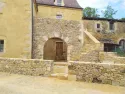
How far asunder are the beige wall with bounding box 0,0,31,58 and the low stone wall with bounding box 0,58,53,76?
3.63 meters

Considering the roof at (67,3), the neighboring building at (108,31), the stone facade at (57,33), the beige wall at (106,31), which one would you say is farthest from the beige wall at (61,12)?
the stone facade at (57,33)

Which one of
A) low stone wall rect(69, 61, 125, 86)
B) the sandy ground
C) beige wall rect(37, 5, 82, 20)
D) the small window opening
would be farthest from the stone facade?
the small window opening

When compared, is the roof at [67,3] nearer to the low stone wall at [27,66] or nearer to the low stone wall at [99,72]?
the low stone wall at [27,66]

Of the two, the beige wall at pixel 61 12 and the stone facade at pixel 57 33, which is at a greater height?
the beige wall at pixel 61 12

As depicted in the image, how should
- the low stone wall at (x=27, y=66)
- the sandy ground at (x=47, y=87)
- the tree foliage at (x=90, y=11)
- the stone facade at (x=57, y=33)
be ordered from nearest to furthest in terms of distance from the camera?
the sandy ground at (x=47, y=87)
the low stone wall at (x=27, y=66)
the stone facade at (x=57, y=33)
the tree foliage at (x=90, y=11)

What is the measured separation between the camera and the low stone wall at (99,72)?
8.09 meters

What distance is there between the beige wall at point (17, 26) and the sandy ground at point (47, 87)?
15.9ft

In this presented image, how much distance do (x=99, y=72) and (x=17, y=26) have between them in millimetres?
7790

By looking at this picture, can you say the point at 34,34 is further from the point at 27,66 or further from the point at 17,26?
the point at 27,66

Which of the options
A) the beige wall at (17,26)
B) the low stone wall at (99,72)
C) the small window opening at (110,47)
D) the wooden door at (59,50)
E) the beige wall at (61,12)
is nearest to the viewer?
the low stone wall at (99,72)

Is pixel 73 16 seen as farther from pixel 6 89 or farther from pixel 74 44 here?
pixel 6 89

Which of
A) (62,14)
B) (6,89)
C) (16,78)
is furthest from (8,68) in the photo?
(62,14)

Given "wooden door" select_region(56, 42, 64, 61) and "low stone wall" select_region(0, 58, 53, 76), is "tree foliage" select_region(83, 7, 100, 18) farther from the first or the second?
"low stone wall" select_region(0, 58, 53, 76)

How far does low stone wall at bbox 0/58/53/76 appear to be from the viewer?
959 cm
